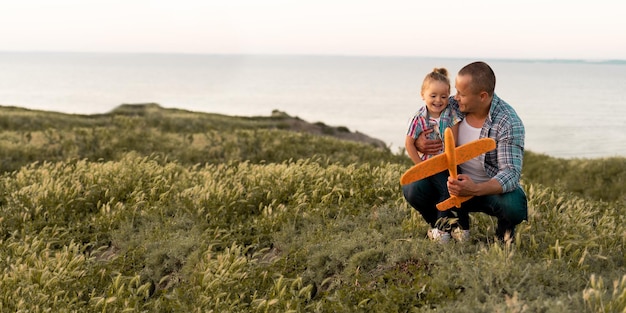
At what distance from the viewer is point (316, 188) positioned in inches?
356

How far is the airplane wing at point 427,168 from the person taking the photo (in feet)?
18.2

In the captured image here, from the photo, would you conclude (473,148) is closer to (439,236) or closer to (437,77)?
(437,77)

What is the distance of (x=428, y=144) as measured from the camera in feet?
19.4

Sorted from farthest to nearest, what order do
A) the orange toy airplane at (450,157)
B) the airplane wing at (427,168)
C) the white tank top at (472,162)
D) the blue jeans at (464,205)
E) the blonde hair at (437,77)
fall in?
1. the white tank top at (472,162)
2. the blue jeans at (464,205)
3. the blonde hair at (437,77)
4. the airplane wing at (427,168)
5. the orange toy airplane at (450,157)

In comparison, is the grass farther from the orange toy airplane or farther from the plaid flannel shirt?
the orange toy airplane

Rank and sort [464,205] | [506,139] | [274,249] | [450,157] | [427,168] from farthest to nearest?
1. [274,249]
2. [464,205]
3. [506,139]
4. [427,168]
5. [450,157]

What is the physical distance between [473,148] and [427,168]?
481 millimetres

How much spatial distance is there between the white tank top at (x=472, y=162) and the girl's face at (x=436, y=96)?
37cm

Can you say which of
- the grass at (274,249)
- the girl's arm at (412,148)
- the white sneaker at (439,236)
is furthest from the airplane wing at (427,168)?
the white sneaker at (439,236)

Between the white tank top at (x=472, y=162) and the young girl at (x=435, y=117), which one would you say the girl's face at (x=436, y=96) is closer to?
the young girl at (x=435, y=117)

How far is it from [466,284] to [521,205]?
1100mm

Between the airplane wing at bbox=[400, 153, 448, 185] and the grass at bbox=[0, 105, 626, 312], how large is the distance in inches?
36.6

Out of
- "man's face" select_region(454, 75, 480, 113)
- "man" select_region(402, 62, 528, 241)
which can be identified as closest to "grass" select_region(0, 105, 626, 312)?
"man" select_region(402, 62, 528, 241)

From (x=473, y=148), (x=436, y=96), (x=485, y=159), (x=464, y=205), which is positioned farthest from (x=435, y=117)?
(x=464, y=205)
